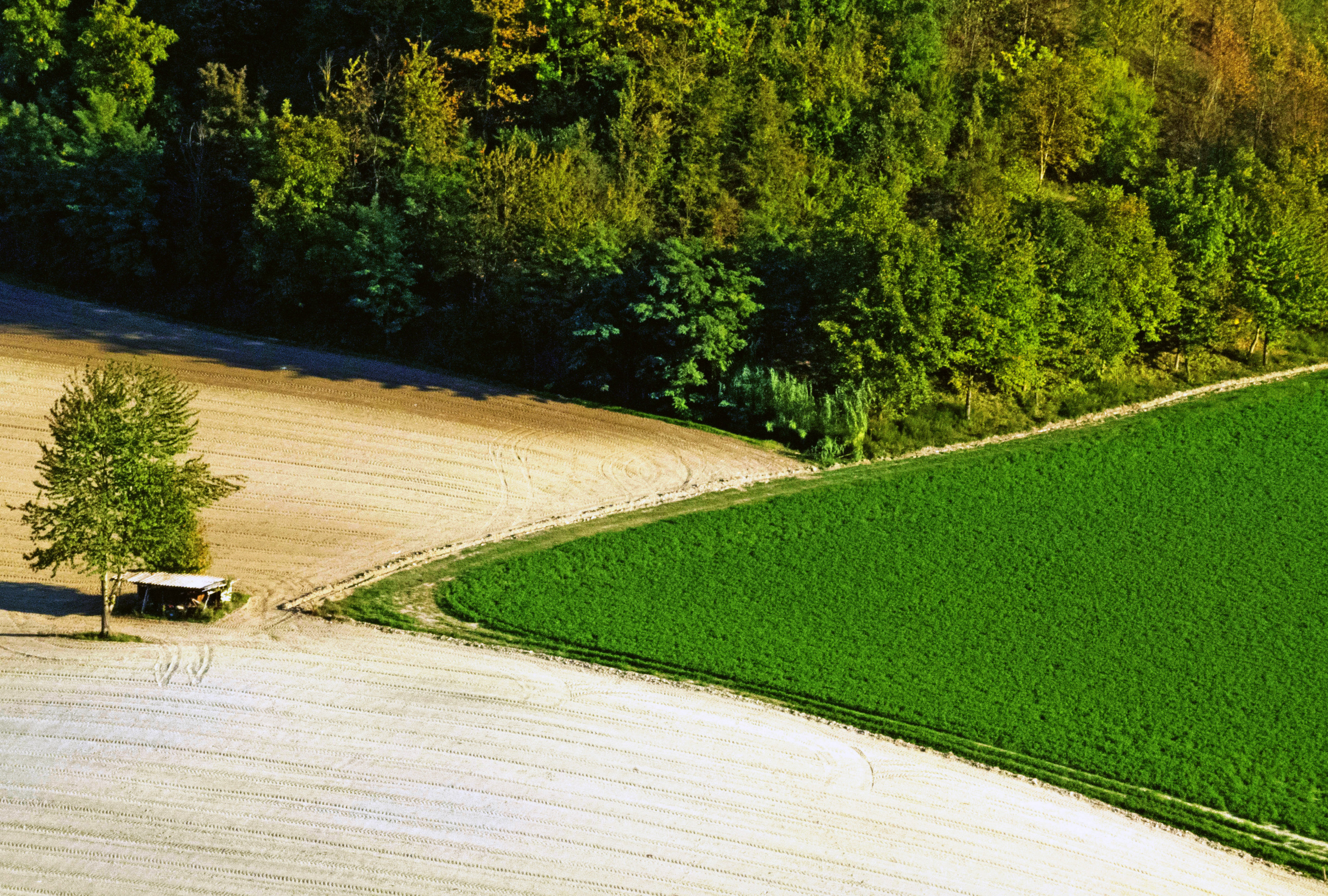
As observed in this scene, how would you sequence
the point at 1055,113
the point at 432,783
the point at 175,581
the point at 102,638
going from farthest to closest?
the point at 1055,113
the point at 175,581
the point at 102,638
the point at 432,783

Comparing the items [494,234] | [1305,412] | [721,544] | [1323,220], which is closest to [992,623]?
[721,544]

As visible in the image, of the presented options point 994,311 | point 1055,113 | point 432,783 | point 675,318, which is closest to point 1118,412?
point 994,311

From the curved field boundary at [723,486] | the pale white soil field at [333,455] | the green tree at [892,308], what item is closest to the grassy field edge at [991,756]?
the curved field boundary at [723,486]

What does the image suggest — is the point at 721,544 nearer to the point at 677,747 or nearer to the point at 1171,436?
the point at 677,747

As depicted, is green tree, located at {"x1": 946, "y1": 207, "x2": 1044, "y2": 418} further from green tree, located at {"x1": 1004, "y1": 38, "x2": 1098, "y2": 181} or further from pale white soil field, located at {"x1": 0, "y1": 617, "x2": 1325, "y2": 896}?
pale white soil field, located at {"x1": 0, "y1": 617, "x2": 1325, "y2": 896}

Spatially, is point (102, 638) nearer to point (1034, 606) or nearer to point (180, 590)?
point (180, 590)

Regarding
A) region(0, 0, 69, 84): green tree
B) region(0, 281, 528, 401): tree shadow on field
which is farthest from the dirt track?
region(0, 0, 69, 84): green tree

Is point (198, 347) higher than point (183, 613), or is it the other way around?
point (198, 347)
